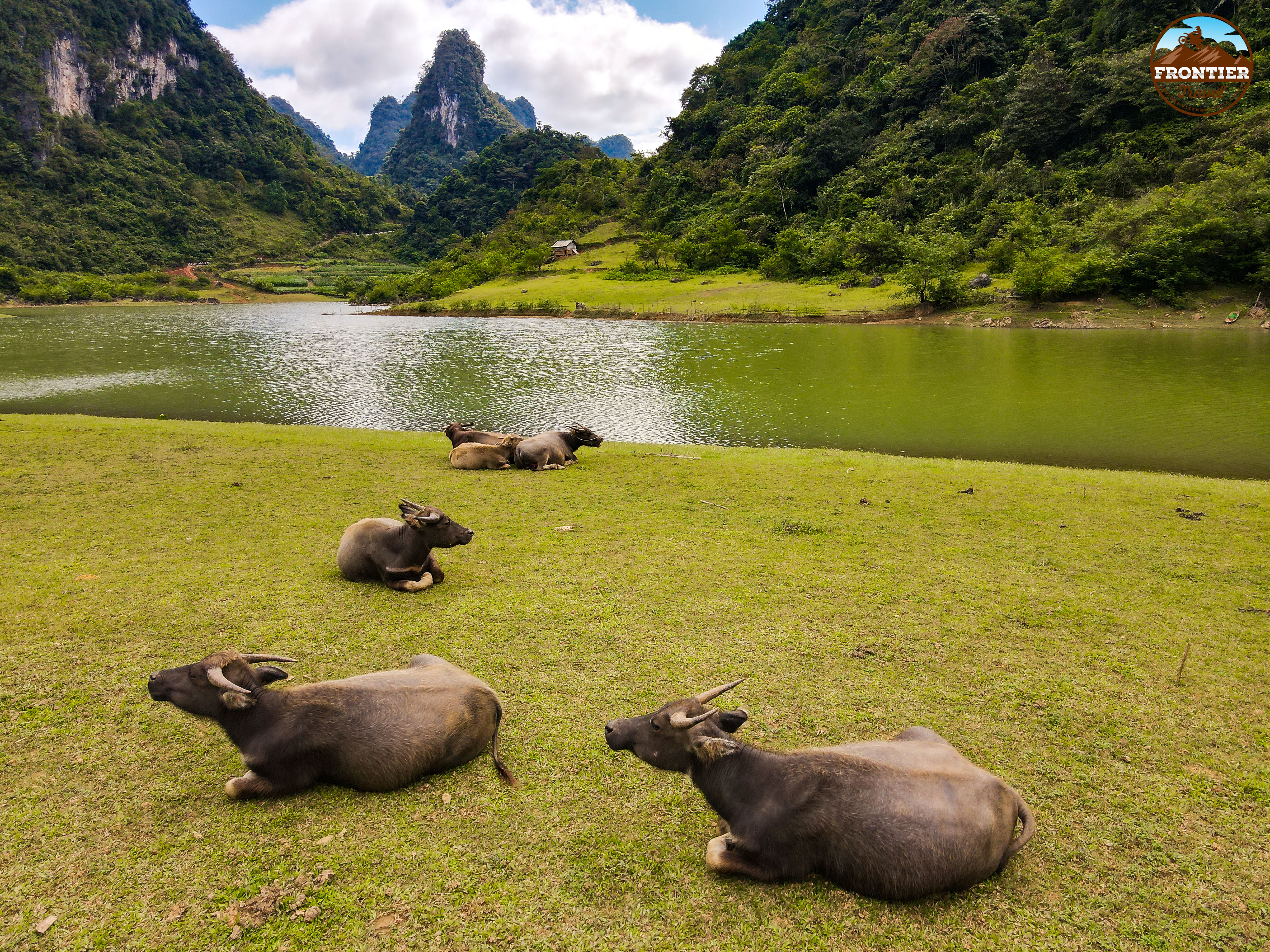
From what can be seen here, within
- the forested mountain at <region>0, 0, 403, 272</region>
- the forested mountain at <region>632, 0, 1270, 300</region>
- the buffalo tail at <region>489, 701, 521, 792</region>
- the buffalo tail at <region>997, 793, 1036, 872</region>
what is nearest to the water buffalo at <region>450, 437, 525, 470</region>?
the buffalo tail at <region>489, 701, 521, 792</region>

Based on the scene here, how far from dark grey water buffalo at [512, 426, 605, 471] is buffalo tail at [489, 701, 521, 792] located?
332 inches

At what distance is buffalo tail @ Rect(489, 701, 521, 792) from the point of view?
3816 millimetres

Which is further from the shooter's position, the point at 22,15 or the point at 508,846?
the point at 22,15

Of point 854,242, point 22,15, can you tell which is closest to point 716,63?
point 854,242

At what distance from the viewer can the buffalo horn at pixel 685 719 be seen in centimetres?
344

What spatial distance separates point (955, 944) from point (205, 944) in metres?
3.45

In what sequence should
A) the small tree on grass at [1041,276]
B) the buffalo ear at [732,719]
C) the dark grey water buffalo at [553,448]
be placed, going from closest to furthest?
the buffalo ear at [732,719]
the dark grey water buffalo at [553,448]
the small tree on grass at [1041,276]

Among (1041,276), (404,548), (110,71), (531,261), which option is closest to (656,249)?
(531,261)

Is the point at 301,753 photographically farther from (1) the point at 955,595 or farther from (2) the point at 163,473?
(2) the point at 163,473

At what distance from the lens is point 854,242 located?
58.9m

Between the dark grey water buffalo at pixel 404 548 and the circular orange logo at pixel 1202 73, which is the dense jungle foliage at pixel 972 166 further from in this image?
the dark grey water buffalo at pixel 404 548

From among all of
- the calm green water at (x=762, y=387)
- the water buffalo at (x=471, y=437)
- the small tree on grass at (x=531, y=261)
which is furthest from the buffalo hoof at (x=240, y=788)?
the small tree on grass at (x=531, y=261)

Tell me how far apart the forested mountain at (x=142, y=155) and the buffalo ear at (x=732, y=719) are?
474 feet

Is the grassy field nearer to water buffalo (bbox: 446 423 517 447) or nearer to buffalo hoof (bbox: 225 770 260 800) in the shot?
buffalo hoof (bbox: 225 770 260 800)
